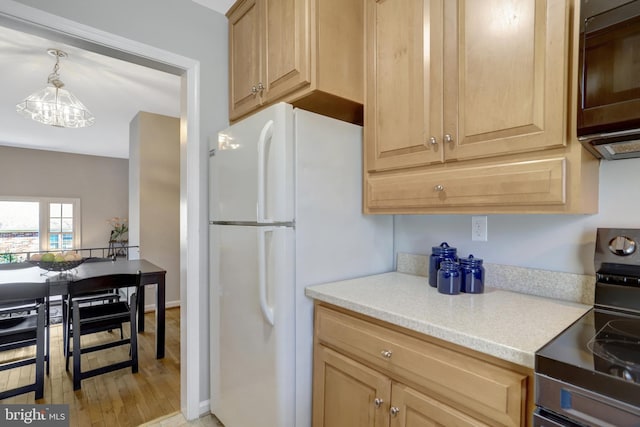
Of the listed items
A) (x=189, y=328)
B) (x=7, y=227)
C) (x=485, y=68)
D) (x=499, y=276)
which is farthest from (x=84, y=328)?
(x=7, y=227)

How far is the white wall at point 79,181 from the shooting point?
617 cm

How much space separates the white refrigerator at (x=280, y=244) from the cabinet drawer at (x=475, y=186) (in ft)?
0.73

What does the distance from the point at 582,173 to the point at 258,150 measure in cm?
117

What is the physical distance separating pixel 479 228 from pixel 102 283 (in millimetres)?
2634

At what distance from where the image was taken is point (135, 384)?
2354 mm

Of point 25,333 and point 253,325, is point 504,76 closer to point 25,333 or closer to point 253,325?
point 253,325

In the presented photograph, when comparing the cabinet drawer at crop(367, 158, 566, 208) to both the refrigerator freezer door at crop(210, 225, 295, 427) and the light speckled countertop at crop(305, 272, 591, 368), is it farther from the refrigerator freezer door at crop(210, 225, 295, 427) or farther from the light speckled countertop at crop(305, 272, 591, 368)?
the refrigerator freezer door at crop(210, 225, 295, 427)

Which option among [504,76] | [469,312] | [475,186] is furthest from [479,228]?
[504,76]

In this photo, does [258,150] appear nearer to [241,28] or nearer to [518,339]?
[241,28]

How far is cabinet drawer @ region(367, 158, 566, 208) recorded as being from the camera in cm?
100

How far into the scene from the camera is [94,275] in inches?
105

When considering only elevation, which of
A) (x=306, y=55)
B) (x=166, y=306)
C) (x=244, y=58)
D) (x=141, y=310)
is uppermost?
(x=244, y=58)

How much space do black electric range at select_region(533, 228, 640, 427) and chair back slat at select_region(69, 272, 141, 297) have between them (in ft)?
9.01

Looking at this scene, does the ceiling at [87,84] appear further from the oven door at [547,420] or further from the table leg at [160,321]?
the oven door at [547,420]
